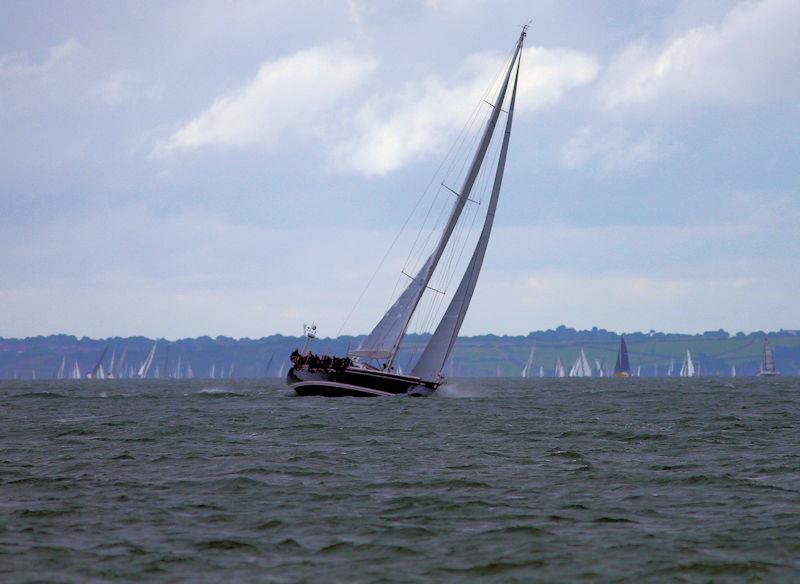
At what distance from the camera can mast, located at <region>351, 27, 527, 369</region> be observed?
54.9m

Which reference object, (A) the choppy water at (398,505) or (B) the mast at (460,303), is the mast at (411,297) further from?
(A) the choppy water at (398,505)

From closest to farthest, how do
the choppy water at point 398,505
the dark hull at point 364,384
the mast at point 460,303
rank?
the choppy water at point 398,505 < the dark hull at point 364,384 < the mast at point 460,303

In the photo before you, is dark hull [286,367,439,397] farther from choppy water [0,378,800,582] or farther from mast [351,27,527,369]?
choppy water [0,378,800,582]

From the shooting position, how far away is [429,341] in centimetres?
5522

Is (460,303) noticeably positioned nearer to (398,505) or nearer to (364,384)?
(364,384)

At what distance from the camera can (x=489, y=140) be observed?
55.4 meters

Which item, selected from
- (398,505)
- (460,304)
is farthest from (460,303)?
(398,505)

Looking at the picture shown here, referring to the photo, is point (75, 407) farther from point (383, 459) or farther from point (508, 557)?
point (508, 557)

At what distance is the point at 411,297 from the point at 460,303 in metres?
2.83

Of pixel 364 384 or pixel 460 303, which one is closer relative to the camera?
pixel 364 384

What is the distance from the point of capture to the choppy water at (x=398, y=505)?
13727 millimetres

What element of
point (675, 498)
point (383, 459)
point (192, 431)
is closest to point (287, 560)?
point (675, 498)

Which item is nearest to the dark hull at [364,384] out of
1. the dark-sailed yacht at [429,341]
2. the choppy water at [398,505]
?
the dark-sailed yacht at [429,341]

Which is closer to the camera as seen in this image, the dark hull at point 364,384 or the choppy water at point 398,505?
the choppy water at point 398,505
